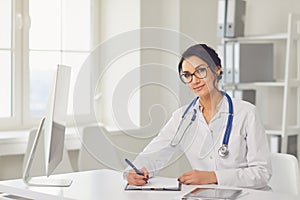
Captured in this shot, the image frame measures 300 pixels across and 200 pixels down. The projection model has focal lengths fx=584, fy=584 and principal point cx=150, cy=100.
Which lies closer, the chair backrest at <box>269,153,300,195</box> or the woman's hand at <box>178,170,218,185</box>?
the woman's hand at <box>178,170,218,185</box>

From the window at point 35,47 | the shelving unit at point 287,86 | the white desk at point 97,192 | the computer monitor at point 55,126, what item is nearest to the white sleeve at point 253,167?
the white desk at point 97,192

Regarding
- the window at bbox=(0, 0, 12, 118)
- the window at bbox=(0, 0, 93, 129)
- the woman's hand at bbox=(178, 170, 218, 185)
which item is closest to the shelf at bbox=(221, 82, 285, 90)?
the window at bbox=(0, 0, 93, 129)

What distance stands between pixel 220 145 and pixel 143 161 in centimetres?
32

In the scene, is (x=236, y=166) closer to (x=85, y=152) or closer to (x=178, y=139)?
(x=178, y=139)

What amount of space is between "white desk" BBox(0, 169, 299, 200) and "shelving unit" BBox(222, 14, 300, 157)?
1.55m

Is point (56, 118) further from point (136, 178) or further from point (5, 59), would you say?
point (5, 59)

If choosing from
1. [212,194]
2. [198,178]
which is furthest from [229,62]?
[212,194]

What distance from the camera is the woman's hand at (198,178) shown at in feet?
7.09

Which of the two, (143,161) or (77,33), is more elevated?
(77,33)

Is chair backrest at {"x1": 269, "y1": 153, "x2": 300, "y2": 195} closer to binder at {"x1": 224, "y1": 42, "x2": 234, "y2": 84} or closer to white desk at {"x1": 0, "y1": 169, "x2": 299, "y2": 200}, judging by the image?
white desk at {"x1": 0, "y1": 169, "x2": 299, "y2": 200}

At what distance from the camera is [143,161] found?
7.76 feet

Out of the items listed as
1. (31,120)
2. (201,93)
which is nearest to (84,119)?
(201,93)

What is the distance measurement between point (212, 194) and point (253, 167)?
341 millimetres

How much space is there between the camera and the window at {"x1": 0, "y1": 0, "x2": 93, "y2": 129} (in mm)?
3756
